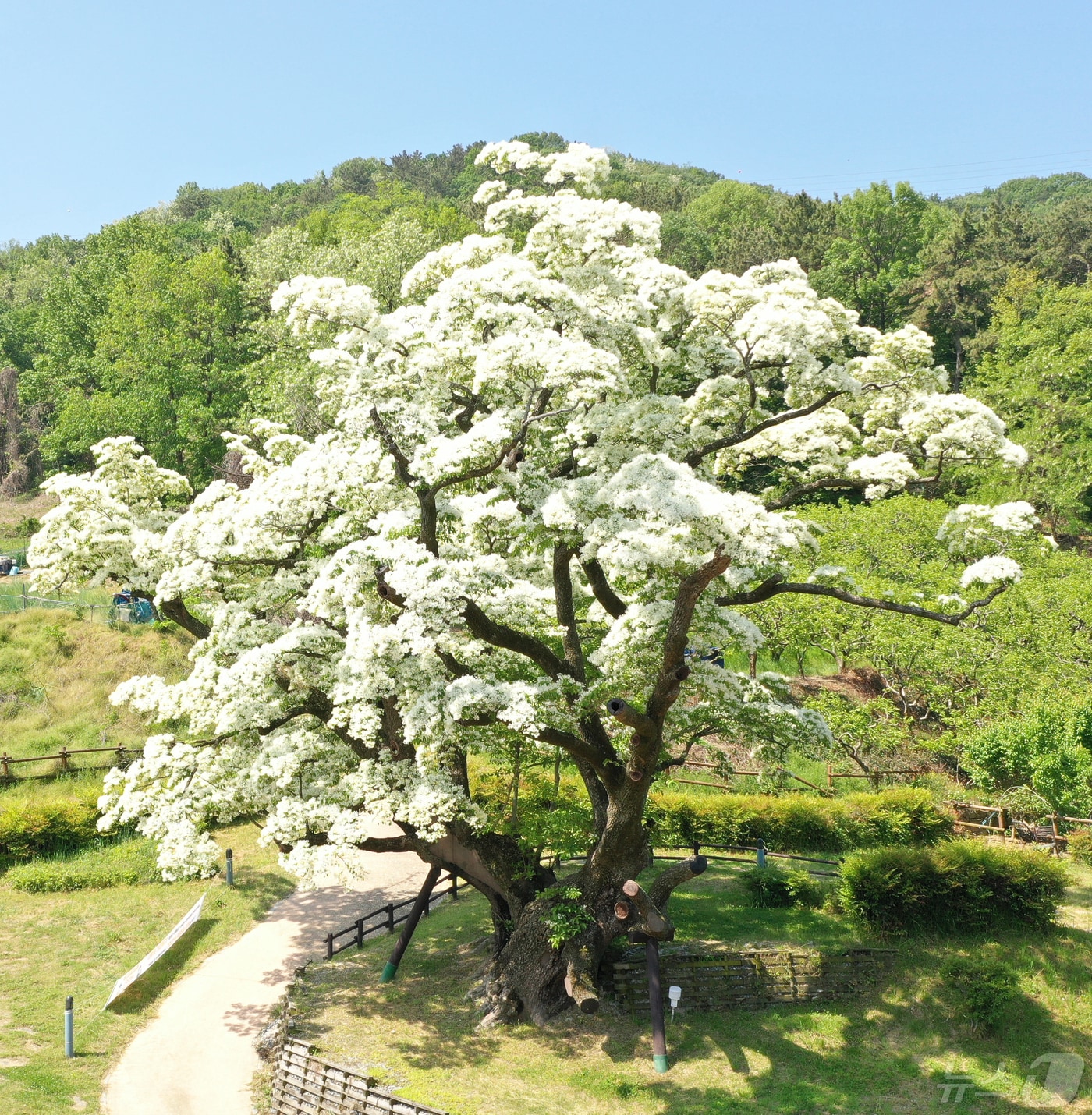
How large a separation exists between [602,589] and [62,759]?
2019 centimetres

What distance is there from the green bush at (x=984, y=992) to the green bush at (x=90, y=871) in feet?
60.9

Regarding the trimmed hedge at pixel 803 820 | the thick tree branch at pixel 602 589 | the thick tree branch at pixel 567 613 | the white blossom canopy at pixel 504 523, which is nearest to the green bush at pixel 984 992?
the white blossom canopy at pixel 504 523

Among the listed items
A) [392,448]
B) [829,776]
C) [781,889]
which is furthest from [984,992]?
[392,448]

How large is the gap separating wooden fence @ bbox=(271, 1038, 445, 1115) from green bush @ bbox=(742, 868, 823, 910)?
960 centimetres

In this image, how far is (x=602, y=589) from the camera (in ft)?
58.0

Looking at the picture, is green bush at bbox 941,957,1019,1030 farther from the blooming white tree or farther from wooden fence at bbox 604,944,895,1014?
the blooming white tree

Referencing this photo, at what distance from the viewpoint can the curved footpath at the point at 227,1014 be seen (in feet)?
51.3

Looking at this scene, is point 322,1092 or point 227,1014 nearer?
point 322,1092

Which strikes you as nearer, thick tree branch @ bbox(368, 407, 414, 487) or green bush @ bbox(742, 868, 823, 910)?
thick tree branch @ bbox(368, 407, 414, 487)

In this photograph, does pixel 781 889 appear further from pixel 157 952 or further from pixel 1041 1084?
pixel 157 952

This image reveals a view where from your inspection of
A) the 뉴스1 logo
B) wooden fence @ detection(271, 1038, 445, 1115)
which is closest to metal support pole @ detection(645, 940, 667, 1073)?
wooden fence @ detection(271, 1038, 445, 1115)

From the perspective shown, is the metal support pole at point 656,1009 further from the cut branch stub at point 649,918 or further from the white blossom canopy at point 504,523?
the white blossom canopy at point 504,523

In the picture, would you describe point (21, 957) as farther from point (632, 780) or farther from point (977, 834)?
point (977, 834)

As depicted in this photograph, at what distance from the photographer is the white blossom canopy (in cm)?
1425
